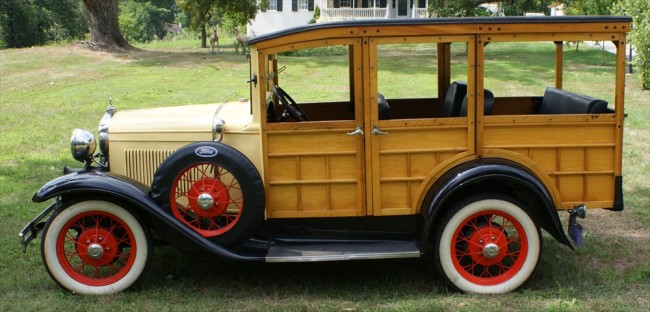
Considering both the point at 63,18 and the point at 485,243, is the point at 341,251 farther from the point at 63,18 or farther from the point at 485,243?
the point at 63,18

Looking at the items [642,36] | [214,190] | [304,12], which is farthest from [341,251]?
[304,12]

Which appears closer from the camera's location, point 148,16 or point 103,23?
point 103,23

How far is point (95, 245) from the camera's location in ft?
15.6

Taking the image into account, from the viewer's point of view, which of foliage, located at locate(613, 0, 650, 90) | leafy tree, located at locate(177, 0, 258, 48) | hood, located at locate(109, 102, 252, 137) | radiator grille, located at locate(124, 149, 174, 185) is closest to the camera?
hood, located at locate(109, 102, 252, 137)

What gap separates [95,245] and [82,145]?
0.72m

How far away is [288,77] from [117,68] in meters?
5.64

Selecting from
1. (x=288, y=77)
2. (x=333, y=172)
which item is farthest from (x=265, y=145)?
(x=288, y=77)

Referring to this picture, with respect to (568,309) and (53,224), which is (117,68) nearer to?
(53,224)

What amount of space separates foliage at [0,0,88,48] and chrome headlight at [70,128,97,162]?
114 ft

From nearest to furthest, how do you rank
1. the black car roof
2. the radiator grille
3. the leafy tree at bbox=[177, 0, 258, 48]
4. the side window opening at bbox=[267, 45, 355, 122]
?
the black car roof, the radiator grille, the side window opening at bbox=[267, 45, 355, 122], the leafy tree at bbox=[177, 0, 258, 48]

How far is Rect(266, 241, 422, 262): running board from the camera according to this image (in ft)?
15.1

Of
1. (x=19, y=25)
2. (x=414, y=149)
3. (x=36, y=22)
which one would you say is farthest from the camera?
(x=36, y=22)

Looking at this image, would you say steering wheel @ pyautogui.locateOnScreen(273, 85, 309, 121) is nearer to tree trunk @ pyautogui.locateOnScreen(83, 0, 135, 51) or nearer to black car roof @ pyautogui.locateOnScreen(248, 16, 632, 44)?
black car roof @ pyautogui.locateOnScreen(248, 16, 632, 44)

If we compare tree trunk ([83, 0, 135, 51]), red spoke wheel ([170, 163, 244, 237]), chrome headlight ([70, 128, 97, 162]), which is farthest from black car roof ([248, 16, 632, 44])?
tree trunk ([83, 0, 135, 51])
